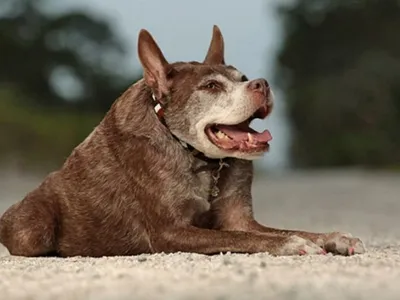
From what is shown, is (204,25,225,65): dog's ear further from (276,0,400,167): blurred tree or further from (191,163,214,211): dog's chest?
(276,0,400,167): blurred tree

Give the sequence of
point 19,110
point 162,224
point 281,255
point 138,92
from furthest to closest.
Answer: point 19,110
point 138,92
point 162,224
point 281,255

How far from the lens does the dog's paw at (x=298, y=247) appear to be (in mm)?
5730

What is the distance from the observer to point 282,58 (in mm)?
21891

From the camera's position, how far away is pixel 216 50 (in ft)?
23.4

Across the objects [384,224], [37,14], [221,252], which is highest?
[37,14]

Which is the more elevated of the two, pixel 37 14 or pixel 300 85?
pixel 300 85

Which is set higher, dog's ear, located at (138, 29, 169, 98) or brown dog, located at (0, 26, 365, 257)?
dog's ear, located at (138, 29, 169, 98)

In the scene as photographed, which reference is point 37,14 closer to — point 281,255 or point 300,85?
point 300,85

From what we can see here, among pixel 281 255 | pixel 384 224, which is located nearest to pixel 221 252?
pixel 281 255

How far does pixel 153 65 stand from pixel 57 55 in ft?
48.1

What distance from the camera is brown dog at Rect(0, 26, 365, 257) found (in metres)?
6.11

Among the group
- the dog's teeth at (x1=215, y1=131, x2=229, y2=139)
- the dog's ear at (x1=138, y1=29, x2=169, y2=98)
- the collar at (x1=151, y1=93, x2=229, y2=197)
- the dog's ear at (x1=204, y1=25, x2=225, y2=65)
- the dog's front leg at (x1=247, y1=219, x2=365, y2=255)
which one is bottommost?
the dog's front leg at (x1=247, y1=219, x2=365, y2=255)

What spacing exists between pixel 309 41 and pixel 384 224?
12079 millimetres

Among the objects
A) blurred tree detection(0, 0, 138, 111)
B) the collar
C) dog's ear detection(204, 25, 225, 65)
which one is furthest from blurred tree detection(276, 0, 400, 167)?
the collar
